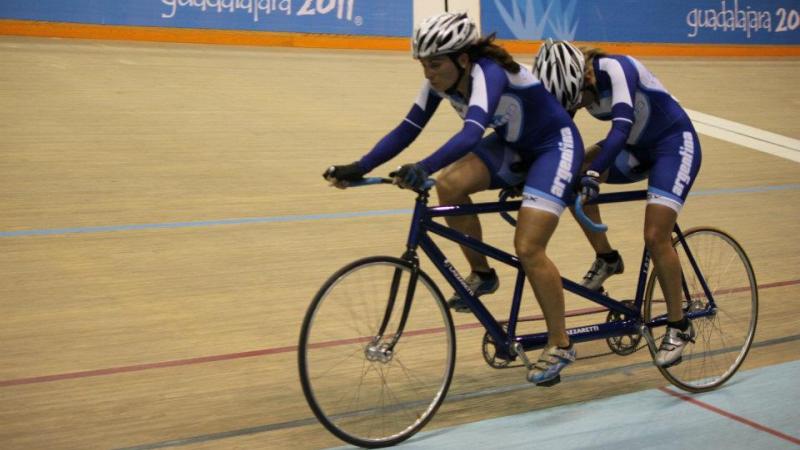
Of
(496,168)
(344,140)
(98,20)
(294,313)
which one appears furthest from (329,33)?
(496,168)

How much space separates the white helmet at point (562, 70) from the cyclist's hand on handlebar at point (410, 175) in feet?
2.41

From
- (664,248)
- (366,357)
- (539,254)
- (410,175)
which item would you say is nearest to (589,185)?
(539,254)

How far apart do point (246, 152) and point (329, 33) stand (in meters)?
4.17

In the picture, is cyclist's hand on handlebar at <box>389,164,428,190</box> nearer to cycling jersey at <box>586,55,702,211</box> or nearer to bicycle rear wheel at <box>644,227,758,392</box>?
cycling jersey at <box>586,55,702,211</box>

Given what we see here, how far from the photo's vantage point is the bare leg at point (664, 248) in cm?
341

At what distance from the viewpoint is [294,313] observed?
4.39 metres

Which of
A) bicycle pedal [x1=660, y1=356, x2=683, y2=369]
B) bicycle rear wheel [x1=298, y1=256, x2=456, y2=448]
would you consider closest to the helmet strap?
bicycle rear wheel [x1=298, y1=256, x2=456, y2=448]

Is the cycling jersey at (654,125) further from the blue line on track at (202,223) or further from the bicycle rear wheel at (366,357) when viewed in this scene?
the blue line on track at (202,223)

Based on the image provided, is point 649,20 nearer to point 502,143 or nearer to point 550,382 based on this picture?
point 502,143

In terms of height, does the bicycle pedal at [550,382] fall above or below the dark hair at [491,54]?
below

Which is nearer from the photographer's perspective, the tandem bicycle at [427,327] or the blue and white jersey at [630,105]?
the tandem bicycle at [427,327]

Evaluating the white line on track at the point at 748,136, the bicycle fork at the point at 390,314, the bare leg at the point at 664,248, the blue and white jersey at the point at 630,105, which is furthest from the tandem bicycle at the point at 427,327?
the white line on track at the point at 748,136

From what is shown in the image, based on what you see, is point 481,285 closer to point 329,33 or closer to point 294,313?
point 294,313

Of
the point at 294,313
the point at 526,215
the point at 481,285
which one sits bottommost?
the point at 294,313
